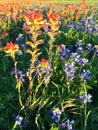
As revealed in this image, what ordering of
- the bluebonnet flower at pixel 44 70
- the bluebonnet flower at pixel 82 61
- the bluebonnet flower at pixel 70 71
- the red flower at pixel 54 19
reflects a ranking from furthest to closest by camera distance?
the bluebonnet flower at pixel 82 61
the bluebonnet flower at pixel 70 71
the bluebonnet flower at pixel 44 70
the red flower at pixel 54 19

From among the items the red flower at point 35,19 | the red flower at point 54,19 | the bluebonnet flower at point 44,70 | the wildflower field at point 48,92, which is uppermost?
the red flower at point 35,19

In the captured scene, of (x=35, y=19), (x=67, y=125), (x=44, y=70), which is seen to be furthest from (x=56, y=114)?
(x=35, y=19)

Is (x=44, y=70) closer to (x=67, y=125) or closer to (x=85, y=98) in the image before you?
A: (x=85, y=98)

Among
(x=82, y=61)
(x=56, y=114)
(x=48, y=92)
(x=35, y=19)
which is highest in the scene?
(x=35, y=19)

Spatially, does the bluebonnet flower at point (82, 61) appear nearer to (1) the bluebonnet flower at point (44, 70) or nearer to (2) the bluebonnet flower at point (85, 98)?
(1) the bluebonnet flower at point (44, 70)

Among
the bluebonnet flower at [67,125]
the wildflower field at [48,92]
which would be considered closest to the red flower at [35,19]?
the wildflower field at [48,92]

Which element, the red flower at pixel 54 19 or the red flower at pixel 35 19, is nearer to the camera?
the red flower at pixel 35 19

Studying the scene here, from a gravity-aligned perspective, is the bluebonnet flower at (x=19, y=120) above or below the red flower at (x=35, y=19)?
below

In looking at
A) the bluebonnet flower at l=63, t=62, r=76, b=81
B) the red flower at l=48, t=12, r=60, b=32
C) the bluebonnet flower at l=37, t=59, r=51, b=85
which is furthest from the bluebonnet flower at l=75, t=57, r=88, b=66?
the red flower at l=48, t=12, r=60, b=32

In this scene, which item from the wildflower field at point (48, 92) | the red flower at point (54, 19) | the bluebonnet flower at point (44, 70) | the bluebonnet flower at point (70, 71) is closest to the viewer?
the wildflower field at point (48, 92)

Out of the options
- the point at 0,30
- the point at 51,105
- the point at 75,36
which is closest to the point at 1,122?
the point at 51,105

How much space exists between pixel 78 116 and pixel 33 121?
0.53m

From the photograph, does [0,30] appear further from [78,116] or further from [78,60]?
[78,116]

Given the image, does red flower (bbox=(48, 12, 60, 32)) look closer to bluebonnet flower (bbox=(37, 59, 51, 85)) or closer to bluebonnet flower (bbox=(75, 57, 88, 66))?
bluebonnet flower (bbox=(37, 59, 51, 85))
